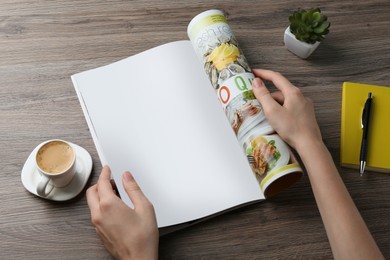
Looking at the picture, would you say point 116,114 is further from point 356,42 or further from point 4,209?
point 356,42

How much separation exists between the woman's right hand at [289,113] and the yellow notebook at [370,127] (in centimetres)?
8

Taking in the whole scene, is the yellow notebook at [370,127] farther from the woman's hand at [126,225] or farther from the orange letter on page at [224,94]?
the woman's hand at [126,225]

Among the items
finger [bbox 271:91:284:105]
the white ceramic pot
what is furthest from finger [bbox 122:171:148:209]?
the white ceramic pot

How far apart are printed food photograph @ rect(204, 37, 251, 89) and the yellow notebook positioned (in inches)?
8.7

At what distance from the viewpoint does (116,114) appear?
868mm

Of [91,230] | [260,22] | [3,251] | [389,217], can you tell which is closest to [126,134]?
[91,230]

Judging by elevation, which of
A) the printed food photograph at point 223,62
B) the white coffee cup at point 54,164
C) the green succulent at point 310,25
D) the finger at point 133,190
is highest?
the green succulent at point 310,25

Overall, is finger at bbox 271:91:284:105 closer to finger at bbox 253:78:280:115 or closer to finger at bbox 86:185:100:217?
finger at bbox 253:78:280:115

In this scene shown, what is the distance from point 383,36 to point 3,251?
874 millimetres

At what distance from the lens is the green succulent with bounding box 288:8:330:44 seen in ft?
2.94

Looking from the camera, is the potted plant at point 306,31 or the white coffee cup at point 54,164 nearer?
the white coffee cup at point 54,164

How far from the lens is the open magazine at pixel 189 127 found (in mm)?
805

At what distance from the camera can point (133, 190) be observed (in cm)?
77

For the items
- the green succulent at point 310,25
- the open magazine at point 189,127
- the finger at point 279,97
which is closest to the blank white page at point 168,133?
the open magazine at point 189,127
